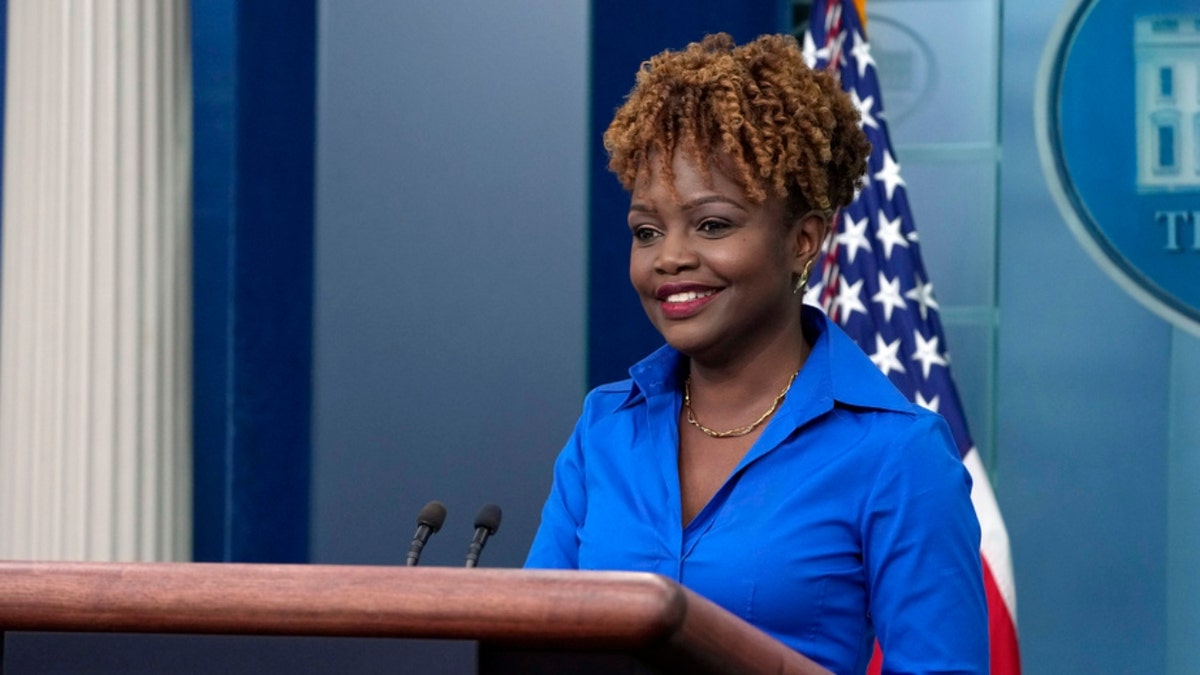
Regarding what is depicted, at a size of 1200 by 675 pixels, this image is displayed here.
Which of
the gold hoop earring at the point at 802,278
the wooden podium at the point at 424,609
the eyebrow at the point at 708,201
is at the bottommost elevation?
the wooden podium at the point at 424,609

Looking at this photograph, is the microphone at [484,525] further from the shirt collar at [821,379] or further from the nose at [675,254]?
the nose at [675,254]

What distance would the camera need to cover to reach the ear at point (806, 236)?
5.24 ft

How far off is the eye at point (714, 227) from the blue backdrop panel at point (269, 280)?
2.02m

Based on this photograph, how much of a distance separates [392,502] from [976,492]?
1.26m

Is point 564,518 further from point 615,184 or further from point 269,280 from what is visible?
point 269,280

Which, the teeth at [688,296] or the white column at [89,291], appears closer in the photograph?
the teeth at [688,296]

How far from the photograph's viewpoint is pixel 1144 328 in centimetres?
324

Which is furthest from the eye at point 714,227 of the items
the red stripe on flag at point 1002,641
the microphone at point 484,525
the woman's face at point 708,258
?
the red stripe on flag at point 1002,641

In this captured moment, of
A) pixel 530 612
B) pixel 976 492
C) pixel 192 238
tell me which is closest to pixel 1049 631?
pixel 976 492

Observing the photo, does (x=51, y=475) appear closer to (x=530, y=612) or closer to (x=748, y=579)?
(x=748, y=579)

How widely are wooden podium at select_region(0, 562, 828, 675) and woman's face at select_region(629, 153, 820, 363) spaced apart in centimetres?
66

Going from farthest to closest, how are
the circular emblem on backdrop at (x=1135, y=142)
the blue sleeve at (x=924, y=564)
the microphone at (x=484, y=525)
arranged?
the circular emblem on backdrop at (x=1135, y=142), the microphone at (x=484, y=525), the blue sleeve at (x=924, y=564)

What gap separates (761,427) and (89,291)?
7.28 feet

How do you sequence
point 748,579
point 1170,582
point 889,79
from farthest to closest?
1. point 889,79
2. point 1170,582
3. point 748,579
